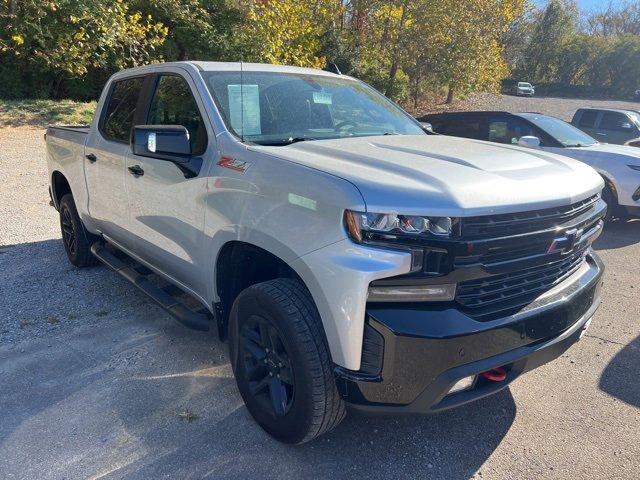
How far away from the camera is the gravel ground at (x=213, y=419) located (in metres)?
2.60

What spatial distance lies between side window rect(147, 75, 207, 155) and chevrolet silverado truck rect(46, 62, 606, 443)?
2cm

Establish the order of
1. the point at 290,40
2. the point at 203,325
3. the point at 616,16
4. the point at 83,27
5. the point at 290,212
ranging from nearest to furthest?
the point at 290,212 → the point at 203,325 → the point at 83,27 → the point at 290,40 → the point at 616,16

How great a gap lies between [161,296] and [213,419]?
1.07 meters

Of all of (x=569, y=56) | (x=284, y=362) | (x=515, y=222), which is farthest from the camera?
(x=569, y=56)

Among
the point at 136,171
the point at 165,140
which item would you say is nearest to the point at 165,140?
the point at 165,140

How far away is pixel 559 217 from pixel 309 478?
1725 mm

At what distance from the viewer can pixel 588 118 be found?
12461 millimetres

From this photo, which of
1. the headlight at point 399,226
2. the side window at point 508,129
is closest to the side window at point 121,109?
the headlight at point 399,226

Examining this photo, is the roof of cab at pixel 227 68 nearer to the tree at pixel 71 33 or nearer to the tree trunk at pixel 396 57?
the tree at pixel 71 33

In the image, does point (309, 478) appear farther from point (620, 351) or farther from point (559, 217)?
point (620, 351)

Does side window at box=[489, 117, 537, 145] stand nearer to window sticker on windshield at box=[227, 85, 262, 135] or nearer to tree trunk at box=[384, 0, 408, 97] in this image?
window sticker on windshield at box=[227, 85, 262, 135]

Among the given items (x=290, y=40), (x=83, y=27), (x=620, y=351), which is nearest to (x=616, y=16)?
(x=290, y=40)

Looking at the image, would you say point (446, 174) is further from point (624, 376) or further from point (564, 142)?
point (564, 142)

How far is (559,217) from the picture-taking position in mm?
2451
